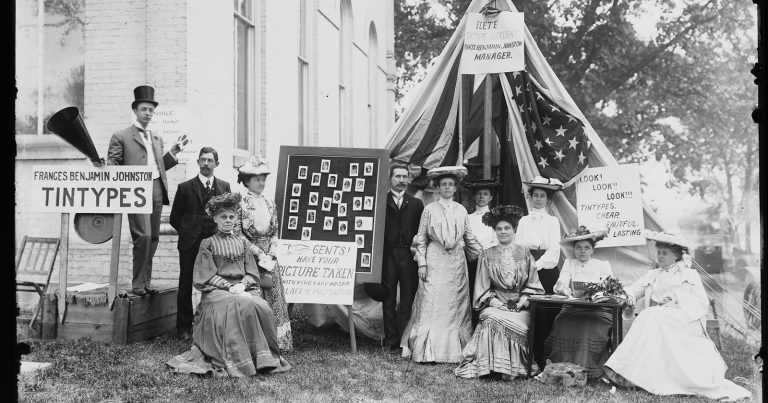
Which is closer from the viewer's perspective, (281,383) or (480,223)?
(281,383)

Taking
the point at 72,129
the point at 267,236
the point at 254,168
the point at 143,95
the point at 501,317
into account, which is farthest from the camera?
the point at 143,95

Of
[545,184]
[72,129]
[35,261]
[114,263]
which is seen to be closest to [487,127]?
[545,184]

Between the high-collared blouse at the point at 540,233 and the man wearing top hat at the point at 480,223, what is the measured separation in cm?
30

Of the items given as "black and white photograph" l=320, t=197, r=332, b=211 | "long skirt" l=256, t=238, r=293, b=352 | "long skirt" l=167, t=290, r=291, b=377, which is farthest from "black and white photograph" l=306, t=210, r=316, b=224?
"long skirt" l=167, t=290, r=291, b=377

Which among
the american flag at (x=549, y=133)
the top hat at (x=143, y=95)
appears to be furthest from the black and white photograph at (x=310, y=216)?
the american flag at (x=549, y=133)

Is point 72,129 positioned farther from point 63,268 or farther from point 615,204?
point 615,204

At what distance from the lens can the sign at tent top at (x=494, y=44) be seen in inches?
329

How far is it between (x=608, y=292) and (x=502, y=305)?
0.97m

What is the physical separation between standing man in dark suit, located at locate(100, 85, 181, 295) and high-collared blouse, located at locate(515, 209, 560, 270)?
11.9 ft

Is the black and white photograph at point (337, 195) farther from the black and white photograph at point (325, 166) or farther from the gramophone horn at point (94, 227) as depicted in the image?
the gramophone horn at point (94, 227)

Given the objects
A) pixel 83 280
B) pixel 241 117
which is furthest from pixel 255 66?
pixel 83 280

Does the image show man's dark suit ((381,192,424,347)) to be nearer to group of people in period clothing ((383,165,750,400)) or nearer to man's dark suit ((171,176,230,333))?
group of people in period clothing ((383,165,750,400))

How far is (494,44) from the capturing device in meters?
8.48

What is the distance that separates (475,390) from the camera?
5746 mm
